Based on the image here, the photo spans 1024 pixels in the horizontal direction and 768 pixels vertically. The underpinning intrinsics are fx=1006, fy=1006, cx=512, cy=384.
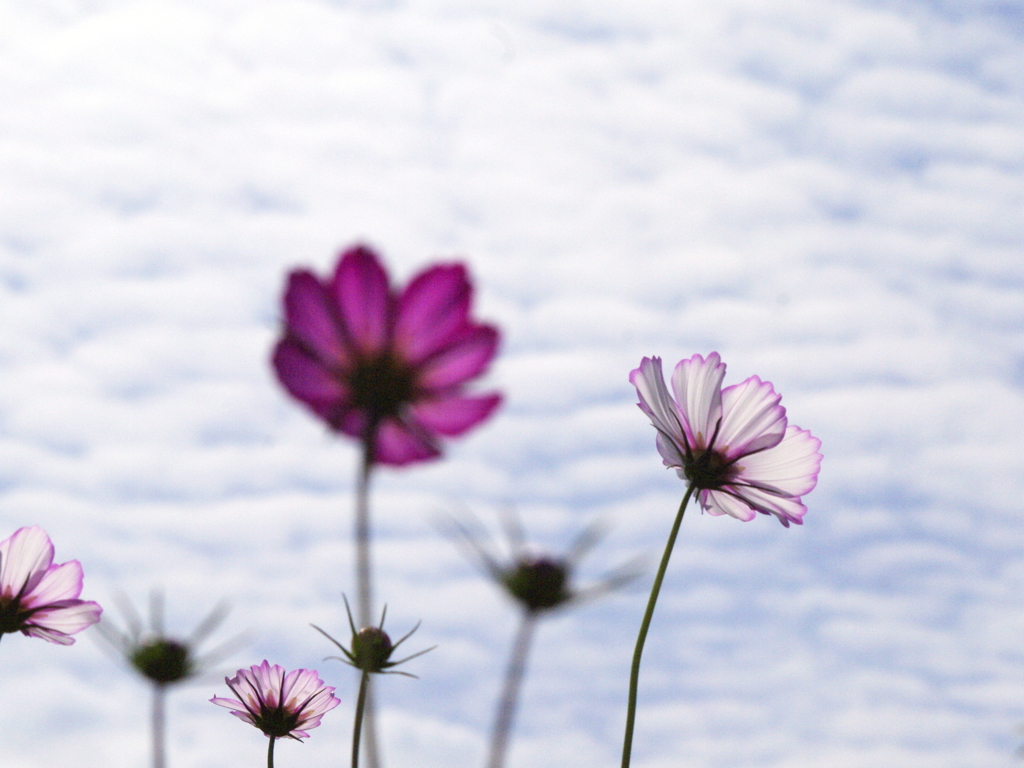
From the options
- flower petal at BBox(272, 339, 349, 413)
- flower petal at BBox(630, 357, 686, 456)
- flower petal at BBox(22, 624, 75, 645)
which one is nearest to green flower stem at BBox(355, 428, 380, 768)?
flower petal at BBox(272, 339, 349, 413)

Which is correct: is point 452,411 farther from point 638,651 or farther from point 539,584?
point 638,651

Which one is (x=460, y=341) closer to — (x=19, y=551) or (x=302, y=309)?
(x=302, y=309)

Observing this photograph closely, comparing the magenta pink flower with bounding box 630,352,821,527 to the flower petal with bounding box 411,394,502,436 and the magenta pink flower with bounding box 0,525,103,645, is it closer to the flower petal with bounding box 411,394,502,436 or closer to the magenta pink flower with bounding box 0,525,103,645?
the flower petal with bounding box 411,394,502,436

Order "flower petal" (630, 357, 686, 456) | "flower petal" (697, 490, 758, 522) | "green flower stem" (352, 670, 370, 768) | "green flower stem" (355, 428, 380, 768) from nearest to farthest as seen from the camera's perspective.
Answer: "green flower stem" (355, 428, 380, 768) → "green flower stem" (352, 670, 370, 768) → "flower petal" (630, 357, 686, 456) → "flower petal" (697, 490, 758, 522)

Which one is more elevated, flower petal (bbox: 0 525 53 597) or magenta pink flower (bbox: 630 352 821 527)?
magenta pink flower (bbox: 630 352 821 527)

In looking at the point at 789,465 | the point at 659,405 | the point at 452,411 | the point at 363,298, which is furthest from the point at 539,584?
the point at 789,465

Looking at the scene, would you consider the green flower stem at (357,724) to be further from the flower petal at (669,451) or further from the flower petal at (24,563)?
the flower petal at (24,563)

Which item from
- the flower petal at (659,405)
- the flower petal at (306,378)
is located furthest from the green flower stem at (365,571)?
the flower petal at (659,405)

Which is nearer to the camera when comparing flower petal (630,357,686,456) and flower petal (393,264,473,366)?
flower petal (393,264,473,366)
